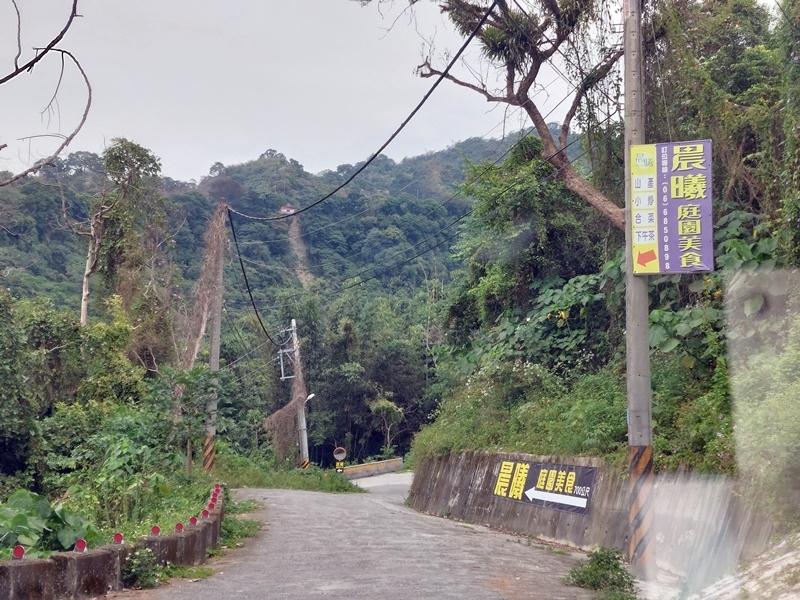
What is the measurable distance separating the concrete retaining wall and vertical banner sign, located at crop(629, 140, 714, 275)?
271cm

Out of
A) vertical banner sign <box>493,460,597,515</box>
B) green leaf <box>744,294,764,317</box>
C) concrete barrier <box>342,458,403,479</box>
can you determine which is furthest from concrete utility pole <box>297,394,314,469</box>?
green leaf <box>744,294,764,317</box>

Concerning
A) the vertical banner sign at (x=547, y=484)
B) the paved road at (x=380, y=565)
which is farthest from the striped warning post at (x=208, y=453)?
the vertical banner sign at (x=547, y=484)

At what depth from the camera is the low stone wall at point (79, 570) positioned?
267 inches

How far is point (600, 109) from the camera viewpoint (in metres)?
16.8

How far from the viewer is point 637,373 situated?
9.54m

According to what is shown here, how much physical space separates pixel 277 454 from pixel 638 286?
30.8 m

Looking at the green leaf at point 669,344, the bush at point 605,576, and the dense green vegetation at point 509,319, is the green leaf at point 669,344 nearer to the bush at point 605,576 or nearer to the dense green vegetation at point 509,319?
the dense green vegetation at point 509,319

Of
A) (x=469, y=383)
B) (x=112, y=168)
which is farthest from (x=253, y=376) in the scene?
(x=469, y=383)

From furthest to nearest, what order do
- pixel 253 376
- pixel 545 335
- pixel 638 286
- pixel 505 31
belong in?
pixel 253 376 → pixel 545 335 → pixel 505 31 → pixel 638 286

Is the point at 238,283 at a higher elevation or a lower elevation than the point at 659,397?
higher

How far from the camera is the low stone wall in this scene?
677cm

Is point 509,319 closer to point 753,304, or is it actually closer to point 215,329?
point 215,329

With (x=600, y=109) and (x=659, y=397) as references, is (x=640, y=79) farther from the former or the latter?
(x=600, y=109)

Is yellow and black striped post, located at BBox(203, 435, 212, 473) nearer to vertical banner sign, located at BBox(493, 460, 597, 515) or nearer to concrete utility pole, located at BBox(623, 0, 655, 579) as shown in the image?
vertical banner sign, located at BBox(493, 460, 597, 515)
